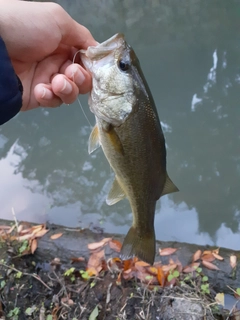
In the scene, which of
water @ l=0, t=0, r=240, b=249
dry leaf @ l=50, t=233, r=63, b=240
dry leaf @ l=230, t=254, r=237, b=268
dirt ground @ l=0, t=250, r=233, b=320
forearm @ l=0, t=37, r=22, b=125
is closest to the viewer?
forearm @ l=0, t=37, r=22, b=125

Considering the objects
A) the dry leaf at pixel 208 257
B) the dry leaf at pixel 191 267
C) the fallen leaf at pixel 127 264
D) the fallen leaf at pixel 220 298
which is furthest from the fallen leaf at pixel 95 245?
the fallen leaf at pixel 220 298

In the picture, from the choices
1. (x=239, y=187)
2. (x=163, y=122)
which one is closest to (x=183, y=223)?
(x=239, y=187)

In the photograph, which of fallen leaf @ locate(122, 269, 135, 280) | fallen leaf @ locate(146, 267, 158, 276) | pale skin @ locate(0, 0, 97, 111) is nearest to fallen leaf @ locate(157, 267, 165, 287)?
fallen leaf @ locate(146, 267, 158, 276)

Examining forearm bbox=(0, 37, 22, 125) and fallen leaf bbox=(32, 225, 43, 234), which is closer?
forearm bbox=(0, 37, 22, 125)

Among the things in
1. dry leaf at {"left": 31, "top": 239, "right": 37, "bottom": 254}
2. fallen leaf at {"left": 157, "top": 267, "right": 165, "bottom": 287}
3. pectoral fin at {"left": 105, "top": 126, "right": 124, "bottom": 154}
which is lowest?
fallen leaf at {"left": 157, "top": 267, "right": 165, "bottom": 287}

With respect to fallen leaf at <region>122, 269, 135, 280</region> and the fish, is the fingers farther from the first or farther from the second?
fallen leaf at <region>122, 269, 135, 280</region>
